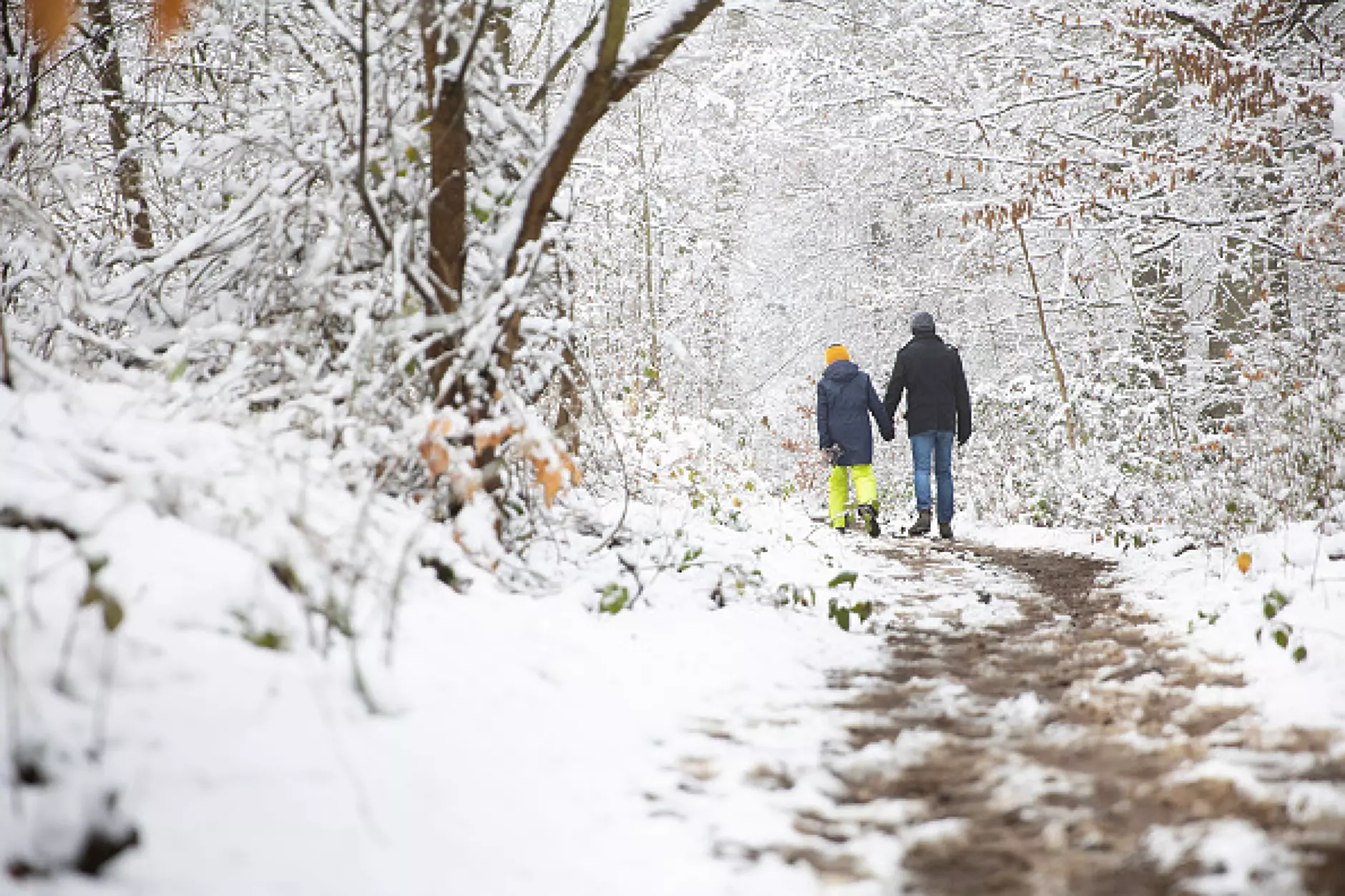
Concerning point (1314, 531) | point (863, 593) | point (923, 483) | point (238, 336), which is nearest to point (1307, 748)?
point (1314, 531)

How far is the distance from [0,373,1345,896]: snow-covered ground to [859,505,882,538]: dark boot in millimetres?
5215

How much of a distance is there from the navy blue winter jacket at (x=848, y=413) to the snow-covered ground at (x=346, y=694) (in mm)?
5465

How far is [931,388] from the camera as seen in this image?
869cm

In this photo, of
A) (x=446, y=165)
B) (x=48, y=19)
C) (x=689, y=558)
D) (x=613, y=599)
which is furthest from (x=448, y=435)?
(x=48, y=19)

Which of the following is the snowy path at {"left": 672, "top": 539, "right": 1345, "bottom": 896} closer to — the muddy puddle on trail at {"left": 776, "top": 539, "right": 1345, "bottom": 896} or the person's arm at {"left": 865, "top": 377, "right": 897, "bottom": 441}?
the muddy puddle on trail at {"left": 776, "top": 539, "right": 1345, "bottom": 896}

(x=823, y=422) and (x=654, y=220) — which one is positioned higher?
(x=654, y=220)

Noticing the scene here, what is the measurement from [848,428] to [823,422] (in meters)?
0.29

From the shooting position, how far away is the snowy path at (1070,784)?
169 cm

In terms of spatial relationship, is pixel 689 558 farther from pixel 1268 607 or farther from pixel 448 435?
pixel 1268 607

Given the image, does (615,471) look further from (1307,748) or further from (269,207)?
(1307,748)

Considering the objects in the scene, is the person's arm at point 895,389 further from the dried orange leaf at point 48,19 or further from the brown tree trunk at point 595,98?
the dried orange leaf at point 48,19

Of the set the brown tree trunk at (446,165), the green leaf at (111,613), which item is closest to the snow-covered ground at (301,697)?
the green leaf at (111,613)

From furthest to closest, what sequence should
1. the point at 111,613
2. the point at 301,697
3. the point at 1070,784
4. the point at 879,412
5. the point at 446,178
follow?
the point at 879,412 → the point at 446,178 → the point at 1070,784 → the point at 301,697 → the point at 111,613

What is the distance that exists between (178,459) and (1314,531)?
475 cm
